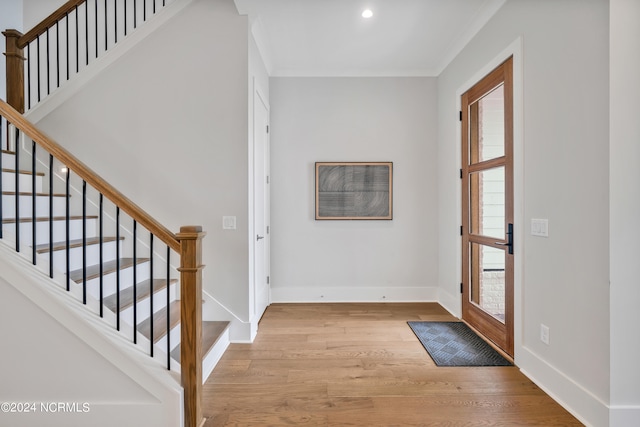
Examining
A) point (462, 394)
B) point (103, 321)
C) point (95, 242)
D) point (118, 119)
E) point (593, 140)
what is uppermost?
point (118, 119)

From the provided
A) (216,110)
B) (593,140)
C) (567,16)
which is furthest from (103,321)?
(567,16)

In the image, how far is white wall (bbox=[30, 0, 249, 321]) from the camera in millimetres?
2949

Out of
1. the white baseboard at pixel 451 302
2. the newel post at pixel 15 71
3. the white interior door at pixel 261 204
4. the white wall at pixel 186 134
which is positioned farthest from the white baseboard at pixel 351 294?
the newel post at pixel 15 71

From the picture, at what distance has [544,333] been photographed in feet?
7.35

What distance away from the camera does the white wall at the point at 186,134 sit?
2949 millimetres

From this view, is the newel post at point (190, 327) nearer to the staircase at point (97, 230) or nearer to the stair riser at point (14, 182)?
the staircase at point (97, 230)

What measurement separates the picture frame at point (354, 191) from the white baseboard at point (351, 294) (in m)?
0.88

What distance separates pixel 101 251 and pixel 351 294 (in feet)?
9.80

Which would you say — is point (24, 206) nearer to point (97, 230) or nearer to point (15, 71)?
point (97, 230)

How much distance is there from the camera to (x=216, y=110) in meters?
2.95

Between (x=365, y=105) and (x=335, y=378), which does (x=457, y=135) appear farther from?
(x=335, y=378)

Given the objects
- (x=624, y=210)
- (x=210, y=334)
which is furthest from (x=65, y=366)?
(x=624, y=210)

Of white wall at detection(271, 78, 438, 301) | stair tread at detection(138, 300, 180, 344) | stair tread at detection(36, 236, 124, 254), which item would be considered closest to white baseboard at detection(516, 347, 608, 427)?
white wall at detection(271, 78, 438, 301)

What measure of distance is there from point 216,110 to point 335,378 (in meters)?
2.37
